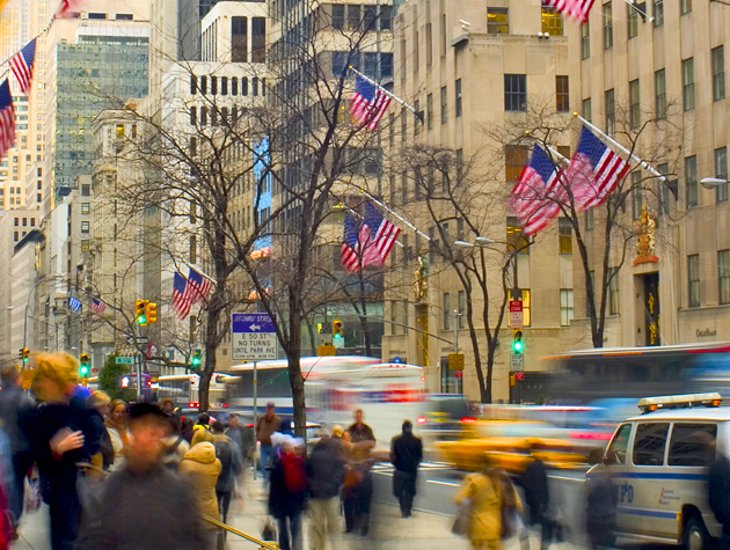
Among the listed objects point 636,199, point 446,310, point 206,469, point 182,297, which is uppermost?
point 636,199

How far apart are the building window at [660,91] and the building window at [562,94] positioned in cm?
1865

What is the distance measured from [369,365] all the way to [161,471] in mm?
43219

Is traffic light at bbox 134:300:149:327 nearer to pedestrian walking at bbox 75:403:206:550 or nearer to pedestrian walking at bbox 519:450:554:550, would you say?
pedestrian walking at bbox 519:450:554:550

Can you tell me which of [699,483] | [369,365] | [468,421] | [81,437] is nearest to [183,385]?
[369,365]

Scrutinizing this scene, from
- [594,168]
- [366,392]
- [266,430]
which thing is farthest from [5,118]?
[366,392]

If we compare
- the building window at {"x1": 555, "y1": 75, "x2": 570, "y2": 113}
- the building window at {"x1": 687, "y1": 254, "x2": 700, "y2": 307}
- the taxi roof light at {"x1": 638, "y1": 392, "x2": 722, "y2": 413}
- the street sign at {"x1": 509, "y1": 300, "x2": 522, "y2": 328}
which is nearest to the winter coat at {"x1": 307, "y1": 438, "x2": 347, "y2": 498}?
the taxi roof light at {"x1": 638, "y1": 392, "x2": 722, "y2": 413}

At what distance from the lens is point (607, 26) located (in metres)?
59.9

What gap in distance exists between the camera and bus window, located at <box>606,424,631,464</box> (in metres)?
18.8

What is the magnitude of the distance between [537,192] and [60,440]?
3330 cm

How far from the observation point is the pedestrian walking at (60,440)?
9.05 m

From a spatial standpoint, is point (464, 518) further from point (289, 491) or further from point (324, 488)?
point (289, 491)

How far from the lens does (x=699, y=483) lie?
17.0 meters

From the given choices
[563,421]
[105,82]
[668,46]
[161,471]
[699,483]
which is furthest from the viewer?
[105,82]

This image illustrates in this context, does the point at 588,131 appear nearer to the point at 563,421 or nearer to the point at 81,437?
the point at 563,421
